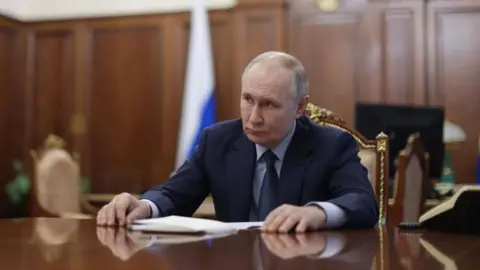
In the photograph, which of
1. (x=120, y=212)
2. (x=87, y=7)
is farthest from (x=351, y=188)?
(x=87, y=7)

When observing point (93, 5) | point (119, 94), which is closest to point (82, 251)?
point (119, 94)

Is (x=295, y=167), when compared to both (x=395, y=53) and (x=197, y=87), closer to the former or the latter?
(x=197, y=87)

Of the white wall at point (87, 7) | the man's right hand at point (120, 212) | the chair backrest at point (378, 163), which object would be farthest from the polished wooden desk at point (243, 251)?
the white wall at point (87, 7)

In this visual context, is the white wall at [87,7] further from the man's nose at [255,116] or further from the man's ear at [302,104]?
the man's nose at [255,116]

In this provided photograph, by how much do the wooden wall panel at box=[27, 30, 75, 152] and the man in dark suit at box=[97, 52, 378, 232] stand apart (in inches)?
172

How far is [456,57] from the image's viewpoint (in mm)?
5195

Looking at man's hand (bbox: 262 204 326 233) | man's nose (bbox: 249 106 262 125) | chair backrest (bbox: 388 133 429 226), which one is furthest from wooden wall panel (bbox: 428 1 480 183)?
man's hand (bbox: 262 204 326 233)

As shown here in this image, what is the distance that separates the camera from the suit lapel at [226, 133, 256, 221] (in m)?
1.89

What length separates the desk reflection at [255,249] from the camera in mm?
923

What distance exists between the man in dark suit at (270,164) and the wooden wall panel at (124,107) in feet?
12.7

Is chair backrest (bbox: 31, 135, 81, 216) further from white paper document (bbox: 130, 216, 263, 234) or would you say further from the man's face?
white paper document (bbox: 130, 216, 263, 234)

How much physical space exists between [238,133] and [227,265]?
1.15 m

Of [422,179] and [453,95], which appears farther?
[453,95]

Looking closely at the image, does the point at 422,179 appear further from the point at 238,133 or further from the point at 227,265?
the point at 227,265
